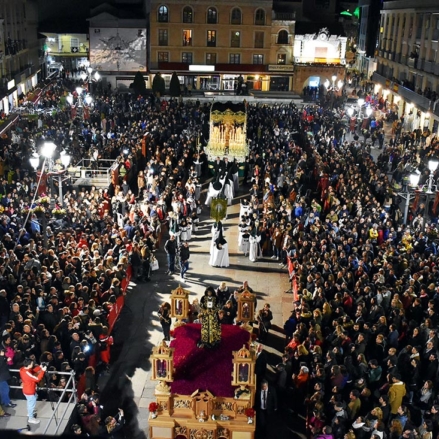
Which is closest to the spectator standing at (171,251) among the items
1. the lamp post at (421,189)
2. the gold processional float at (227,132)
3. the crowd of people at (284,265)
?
the crowd of people at (284,265)

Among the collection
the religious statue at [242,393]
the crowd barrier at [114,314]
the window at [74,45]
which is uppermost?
the window at [74,45]

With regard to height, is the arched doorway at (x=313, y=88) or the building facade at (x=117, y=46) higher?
the building facade at (x=117, y=46)

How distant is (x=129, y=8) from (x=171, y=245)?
47.8 m

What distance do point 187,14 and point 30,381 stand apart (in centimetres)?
4899

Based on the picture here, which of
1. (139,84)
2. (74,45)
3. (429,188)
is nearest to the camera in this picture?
(429,188)

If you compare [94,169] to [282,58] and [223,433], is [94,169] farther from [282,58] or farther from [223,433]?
[282,58]

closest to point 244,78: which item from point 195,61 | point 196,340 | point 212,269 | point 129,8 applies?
point 195,61

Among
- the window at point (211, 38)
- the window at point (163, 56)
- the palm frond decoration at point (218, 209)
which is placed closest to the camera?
the palm frond decoration at point (218, 209)

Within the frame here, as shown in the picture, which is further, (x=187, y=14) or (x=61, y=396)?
(x=187, y=14)

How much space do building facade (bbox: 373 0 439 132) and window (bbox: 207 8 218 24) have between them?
604 inches

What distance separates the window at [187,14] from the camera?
54.0 m

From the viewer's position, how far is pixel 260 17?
5425cm

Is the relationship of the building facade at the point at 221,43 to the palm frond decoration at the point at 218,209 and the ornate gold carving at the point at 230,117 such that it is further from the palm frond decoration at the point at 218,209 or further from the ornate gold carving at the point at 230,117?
the palm frond decoration at the point at 218,209

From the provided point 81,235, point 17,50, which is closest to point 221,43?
point 17,50
